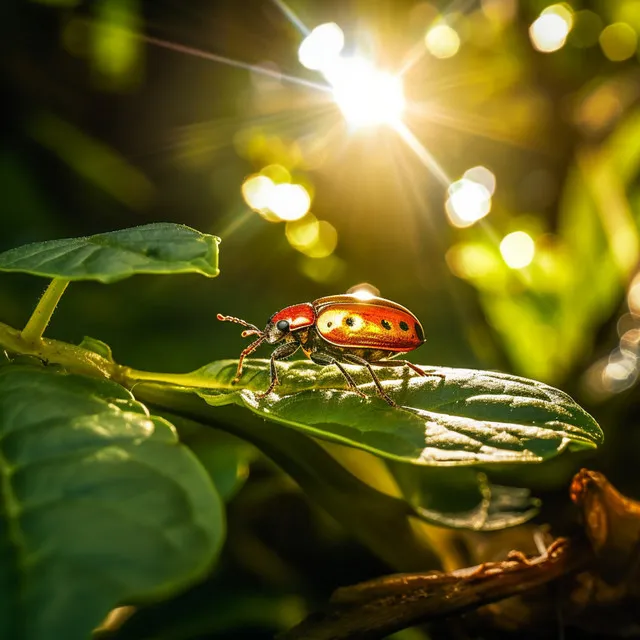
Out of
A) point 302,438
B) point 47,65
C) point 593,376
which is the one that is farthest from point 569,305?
point 47,65

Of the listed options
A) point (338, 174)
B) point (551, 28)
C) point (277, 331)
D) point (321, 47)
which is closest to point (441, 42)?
point (551, 28)

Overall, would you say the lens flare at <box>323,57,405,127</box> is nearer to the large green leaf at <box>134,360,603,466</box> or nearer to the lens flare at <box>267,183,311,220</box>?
the lens flare at <box>267,183,311,220</box>

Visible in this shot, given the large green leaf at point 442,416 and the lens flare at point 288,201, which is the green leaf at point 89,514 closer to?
the large green leaf at point 442,416

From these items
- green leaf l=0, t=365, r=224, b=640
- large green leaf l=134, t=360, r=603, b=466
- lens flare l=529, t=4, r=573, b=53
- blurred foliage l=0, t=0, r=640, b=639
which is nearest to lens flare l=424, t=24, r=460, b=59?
blurred foliage l=0, t=0, r=640, b=639

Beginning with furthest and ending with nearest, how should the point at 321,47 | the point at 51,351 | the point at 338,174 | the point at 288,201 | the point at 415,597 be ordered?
the point at 338,174, the point at 321,47, the point at 288,201, the point at 415,597, the point at 51,351

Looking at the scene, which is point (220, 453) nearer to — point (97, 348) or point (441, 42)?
point (97, 348)

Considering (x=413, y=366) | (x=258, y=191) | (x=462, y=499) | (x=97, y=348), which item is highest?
(x=258, y=191)

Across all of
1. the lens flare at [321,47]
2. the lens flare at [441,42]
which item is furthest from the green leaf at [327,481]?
the lens flare at [441,42]
